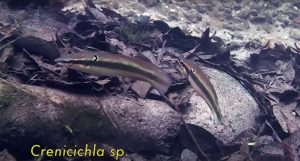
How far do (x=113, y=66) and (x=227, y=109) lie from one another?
102 inches

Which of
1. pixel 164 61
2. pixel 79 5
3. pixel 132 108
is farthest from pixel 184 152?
pixel 79 5

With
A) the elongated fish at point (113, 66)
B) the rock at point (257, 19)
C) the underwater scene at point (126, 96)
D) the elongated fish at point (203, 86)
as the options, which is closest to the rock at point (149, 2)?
the underwater scene at point (126, 96)

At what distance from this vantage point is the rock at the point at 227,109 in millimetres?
5191

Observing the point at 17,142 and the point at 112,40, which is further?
the point at 112,40

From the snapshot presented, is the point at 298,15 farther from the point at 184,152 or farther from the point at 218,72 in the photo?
the point at 184,152

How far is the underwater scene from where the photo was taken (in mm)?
3945

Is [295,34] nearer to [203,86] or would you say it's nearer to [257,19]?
[257,19]

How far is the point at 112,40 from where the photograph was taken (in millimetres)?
6184

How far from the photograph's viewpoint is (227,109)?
5.61 metres

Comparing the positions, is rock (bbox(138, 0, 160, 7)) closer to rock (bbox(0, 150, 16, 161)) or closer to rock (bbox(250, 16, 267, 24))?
rock (bbox(250, 16, 267, 24))

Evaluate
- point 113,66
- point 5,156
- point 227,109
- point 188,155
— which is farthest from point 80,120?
point 227,109

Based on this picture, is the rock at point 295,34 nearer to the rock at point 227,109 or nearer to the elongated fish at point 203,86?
the rock at point 227,109

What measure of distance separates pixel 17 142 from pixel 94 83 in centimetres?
132

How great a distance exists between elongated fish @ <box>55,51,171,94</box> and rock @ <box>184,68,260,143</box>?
4.00 ft
